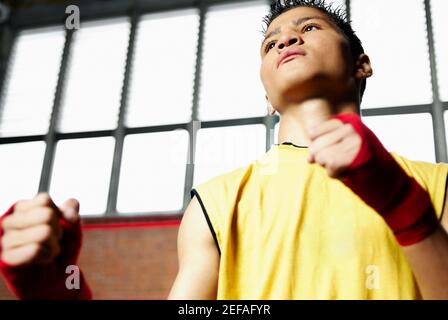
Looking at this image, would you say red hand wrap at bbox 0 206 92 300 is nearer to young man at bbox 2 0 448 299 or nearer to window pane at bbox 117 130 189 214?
young man at bbox 2 0 448 299

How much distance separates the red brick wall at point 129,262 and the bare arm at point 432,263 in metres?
1.65

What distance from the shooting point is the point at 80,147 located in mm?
1992

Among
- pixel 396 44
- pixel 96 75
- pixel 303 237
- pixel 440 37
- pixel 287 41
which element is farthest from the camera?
pixel 96 75

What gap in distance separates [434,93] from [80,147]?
5.11 feet

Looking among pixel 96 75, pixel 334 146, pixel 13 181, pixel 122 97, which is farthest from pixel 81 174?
pixel 334 146

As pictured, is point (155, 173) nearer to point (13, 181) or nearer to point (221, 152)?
point (13, 181)

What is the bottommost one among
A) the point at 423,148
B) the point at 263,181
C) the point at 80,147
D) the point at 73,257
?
the point at 73,257

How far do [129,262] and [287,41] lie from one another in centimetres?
168

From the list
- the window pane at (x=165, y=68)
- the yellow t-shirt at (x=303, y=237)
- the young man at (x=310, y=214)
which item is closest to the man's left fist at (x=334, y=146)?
the young man at (x=310, y=214)

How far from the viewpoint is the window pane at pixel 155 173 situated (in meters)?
1.63

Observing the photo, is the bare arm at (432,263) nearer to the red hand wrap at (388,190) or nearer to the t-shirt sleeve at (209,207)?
the red hand wrap at (388,190)

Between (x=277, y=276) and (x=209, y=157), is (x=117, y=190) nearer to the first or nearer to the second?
(x=209, y=157)

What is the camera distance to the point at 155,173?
1694 mm

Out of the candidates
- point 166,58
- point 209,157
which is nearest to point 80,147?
point 166,58
